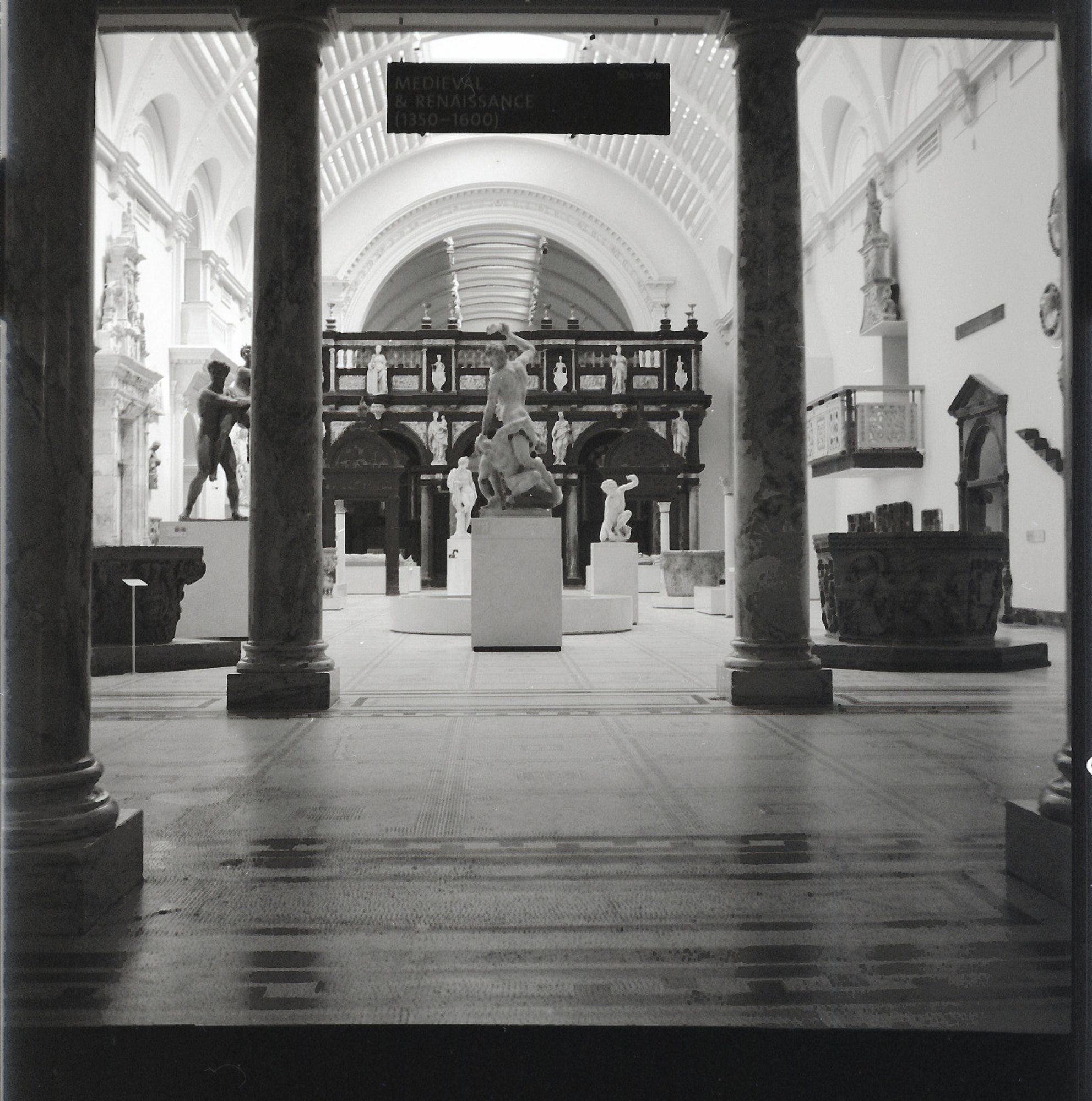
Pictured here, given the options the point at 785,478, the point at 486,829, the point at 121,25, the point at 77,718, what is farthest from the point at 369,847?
the point at 121,25

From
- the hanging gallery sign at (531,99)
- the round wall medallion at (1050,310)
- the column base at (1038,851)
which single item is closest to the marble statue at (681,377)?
the round wall medallion at (1050,310)

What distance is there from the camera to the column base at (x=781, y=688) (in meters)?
6.49

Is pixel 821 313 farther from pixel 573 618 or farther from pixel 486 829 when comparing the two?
pixel 486 829

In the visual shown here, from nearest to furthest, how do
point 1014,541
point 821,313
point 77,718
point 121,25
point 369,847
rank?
point 77,718 → point 369,847 → point 121,25 → point 1014,541 → point 821,313

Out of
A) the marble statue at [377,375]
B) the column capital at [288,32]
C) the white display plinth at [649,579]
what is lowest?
the white display plinth at [649,579]

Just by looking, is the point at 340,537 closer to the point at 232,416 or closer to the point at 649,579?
the point at 649,579

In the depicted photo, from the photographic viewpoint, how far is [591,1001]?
219 centimetres

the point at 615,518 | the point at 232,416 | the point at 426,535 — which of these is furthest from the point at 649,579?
the point at 232,416

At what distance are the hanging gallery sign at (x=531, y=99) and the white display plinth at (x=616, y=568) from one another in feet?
40.8

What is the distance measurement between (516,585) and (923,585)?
3.87 meters

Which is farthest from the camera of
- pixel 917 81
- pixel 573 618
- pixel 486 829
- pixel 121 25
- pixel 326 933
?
pixel 917 81

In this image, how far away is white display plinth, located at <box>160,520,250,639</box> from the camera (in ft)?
36.5

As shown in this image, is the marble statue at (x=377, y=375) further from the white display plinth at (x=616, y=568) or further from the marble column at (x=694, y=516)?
the white display plinth at (x=616, y=568)

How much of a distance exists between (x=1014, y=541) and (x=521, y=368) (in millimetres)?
8104
